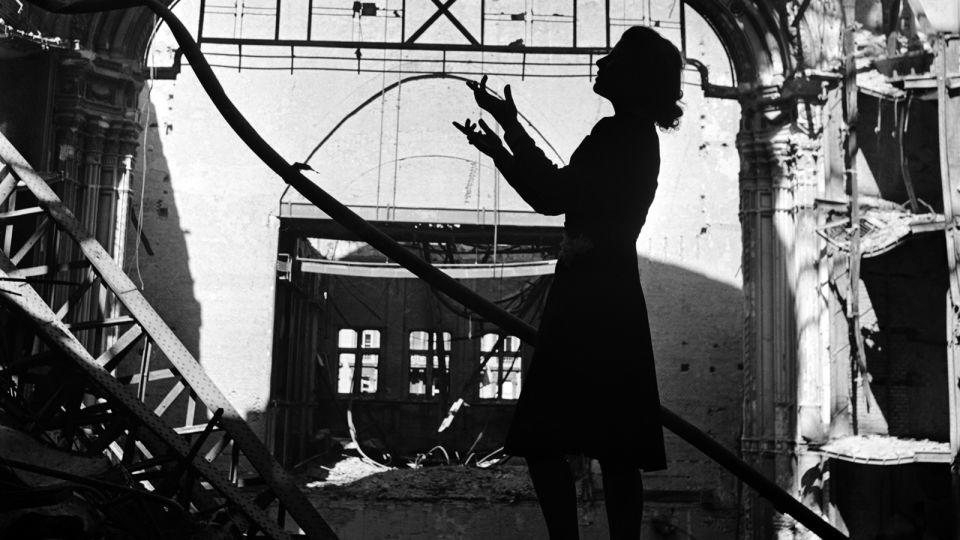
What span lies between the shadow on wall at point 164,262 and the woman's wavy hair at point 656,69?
12386 millimetres

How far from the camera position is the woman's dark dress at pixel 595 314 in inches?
109

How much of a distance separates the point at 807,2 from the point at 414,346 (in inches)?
582

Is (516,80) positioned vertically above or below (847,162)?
above

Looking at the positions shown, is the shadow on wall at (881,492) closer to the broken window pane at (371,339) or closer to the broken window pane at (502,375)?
the broken window pane at (502,375)

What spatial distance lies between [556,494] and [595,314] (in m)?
0.51

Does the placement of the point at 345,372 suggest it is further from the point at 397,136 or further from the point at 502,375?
the point at 397,136

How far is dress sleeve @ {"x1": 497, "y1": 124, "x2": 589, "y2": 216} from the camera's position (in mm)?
2783

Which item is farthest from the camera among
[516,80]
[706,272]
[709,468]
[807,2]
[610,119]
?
[516,80]

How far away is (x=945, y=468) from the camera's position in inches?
457

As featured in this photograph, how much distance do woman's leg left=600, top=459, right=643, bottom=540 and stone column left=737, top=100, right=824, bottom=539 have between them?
8719mm

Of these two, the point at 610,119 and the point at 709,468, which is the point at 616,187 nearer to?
the point at 610,119

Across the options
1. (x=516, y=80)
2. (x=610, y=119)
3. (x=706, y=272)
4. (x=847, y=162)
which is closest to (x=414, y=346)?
(x=516, y=80)

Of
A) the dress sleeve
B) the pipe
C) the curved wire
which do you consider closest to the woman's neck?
the dress sleeve

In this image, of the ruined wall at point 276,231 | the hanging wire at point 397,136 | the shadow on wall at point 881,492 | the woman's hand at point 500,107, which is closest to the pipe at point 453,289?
the woman's hand at point 500,107
